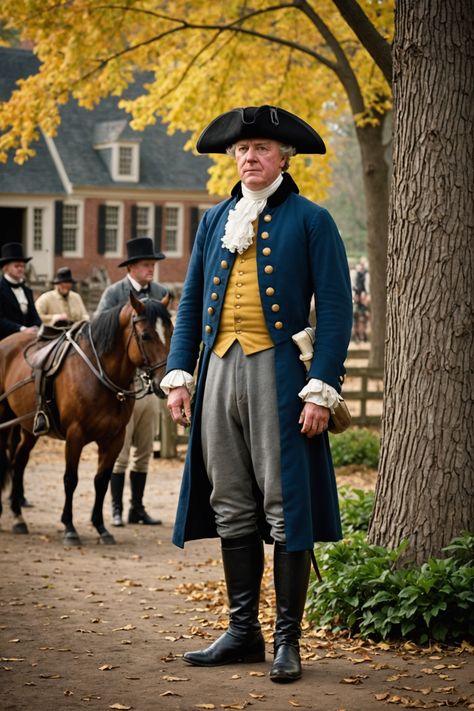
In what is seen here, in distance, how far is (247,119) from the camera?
4996 millimetres

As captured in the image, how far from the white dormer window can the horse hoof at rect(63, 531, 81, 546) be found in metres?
33.3

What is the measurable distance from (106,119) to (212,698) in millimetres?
39850

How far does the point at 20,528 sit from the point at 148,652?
448 cm

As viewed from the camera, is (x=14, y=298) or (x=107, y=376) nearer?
(x=107, y=376)

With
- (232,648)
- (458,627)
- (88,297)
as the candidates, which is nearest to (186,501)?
(232,648)

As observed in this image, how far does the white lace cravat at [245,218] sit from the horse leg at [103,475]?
4437 mm

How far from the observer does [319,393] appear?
4.79m

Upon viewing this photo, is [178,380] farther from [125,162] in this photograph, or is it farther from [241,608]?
[125,162]

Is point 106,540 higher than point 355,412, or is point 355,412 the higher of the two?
point 355,412

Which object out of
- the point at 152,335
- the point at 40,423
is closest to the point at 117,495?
the point at 40,423

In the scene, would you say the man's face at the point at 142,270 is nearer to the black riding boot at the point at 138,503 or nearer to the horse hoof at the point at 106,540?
the black riding boot at the point at 138,503

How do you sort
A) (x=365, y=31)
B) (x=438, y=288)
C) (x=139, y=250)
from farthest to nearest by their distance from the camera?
(x=139, y=250)
(x=365, y=31)
(x=438, y=288)

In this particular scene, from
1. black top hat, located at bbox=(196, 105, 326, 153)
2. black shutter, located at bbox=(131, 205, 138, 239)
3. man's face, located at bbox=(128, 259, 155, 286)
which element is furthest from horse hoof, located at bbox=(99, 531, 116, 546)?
black shutter, located at bbox=(131, 205, 138, 239)

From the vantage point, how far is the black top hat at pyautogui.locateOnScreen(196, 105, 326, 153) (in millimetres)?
4969
